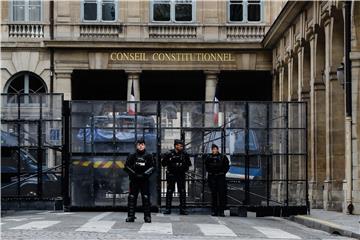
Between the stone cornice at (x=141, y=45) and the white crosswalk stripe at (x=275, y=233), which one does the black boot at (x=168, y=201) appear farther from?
the stone cornice at (x=141, y=45)

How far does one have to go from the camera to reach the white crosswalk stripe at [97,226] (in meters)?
17.4

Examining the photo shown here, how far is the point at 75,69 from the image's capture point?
1722 inches

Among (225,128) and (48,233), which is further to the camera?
(225,128)

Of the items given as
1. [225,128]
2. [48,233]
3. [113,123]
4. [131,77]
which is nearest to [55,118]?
[113,123]

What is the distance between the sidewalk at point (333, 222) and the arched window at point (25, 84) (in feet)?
70.1

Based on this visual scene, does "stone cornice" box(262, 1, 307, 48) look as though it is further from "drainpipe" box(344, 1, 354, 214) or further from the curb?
the curb

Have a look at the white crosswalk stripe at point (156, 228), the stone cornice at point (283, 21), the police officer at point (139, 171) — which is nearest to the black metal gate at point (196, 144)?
the police officer at point (139, 171)

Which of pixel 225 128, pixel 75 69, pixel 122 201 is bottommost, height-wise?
pixel 122 201

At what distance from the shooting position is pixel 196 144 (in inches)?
1008

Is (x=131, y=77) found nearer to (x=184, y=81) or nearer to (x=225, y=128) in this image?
(x=184, y=81)

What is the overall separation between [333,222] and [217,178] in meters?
4.16

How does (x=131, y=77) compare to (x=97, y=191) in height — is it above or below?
→ above

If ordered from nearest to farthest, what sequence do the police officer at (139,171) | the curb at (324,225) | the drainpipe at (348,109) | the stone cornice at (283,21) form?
the curb at (324,225) < the police officer at (139,171) < the drainpipe at (348,109) < the stone cornice at (283,21)

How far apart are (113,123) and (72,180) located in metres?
1.86
